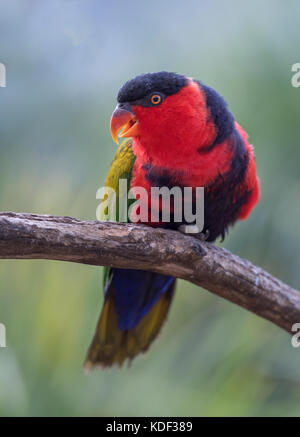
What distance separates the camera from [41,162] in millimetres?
2459

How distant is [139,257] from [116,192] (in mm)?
544

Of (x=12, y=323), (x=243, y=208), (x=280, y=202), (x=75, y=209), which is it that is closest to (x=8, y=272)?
(x=12, y=323)

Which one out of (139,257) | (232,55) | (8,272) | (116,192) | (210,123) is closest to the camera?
(139,257)

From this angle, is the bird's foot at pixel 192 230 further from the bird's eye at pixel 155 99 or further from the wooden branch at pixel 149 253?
the bird's eye at pixel 155 99

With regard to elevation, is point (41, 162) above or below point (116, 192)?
above

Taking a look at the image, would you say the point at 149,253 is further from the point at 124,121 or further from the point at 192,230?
the point at 124,121

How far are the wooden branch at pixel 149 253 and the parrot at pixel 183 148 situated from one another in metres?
0.21

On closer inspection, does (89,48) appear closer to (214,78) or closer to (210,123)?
(214,78)

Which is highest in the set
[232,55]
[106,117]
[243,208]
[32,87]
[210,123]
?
[232,55]

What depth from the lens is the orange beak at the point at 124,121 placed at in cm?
196

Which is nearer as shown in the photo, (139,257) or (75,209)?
(139,257)

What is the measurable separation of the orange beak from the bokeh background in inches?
22.6

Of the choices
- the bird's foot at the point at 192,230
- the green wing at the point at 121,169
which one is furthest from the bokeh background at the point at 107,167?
the bird's foot at the point at 192,230

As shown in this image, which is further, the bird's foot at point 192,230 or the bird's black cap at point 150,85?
the bird's foot at point 192,230
